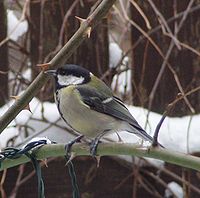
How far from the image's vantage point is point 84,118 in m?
1.79

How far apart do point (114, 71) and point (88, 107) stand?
2.34 ft

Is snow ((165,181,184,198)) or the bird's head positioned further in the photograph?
snow ((165,181,184,198))

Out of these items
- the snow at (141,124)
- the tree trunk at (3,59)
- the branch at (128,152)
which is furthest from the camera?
the tree trunk at (3,59)

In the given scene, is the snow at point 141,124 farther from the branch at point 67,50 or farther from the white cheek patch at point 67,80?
the branch at point 67,50

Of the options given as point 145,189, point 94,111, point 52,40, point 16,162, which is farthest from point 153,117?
point 16,162

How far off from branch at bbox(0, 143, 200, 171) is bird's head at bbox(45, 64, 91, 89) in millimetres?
612

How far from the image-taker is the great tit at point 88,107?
5.86ft

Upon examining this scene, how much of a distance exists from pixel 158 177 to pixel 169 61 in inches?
17.4

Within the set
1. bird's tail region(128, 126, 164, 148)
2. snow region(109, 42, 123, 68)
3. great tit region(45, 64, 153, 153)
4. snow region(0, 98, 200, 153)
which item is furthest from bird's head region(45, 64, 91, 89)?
snow region(109, 42, 123, 68)

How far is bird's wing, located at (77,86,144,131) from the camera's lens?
72.4 inches

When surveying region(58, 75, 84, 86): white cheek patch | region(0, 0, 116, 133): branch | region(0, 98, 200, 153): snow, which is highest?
region(0, 0, 116, 133): branch

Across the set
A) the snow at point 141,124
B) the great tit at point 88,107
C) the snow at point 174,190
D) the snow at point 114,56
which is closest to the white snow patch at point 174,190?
the snow at point 174,190

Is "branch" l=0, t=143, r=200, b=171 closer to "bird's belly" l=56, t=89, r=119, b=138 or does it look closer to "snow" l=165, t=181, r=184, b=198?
"bird's belly" l=56, t=89, r=119, b=138

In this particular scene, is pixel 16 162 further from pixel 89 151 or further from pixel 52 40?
pixel 52 40
